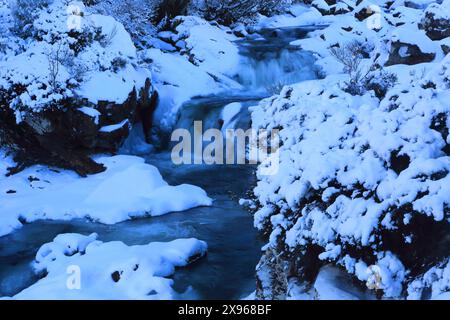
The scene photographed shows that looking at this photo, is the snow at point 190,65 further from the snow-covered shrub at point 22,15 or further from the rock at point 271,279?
the rock at point 271,279

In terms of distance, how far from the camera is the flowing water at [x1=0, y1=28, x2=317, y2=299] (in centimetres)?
607

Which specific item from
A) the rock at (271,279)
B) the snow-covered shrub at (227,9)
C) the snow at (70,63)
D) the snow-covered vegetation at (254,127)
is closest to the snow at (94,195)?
the snow-covered vegetation at (254,127)

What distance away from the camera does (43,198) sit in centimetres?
894

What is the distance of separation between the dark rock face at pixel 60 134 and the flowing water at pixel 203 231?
132 cm

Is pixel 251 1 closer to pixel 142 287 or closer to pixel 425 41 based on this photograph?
pixel 425 41

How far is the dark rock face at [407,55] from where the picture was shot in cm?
1172

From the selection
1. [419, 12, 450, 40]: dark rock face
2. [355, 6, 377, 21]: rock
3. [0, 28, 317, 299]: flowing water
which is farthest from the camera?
[355, 6, 377, 21]: rock

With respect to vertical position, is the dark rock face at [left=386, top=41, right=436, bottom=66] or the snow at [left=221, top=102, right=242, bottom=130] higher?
the dark rock face at [left=386, top=41, right=436, bottom=66]

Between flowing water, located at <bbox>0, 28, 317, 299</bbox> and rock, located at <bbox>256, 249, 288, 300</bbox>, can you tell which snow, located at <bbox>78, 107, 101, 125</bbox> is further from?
rock, located at <bbox>256, 249, 288, 300</bbox>

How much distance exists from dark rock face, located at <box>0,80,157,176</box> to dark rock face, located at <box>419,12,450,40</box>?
25.1ft

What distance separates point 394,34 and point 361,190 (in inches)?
367

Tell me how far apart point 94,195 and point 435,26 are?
8.86m

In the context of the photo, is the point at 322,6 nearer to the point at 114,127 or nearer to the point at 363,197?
the point at 114,127

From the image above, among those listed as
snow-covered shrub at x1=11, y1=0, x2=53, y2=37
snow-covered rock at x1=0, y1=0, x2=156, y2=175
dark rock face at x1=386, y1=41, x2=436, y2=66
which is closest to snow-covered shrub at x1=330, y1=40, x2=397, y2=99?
dark rock face at x1=386, y1=41, x2=436, y2=66
